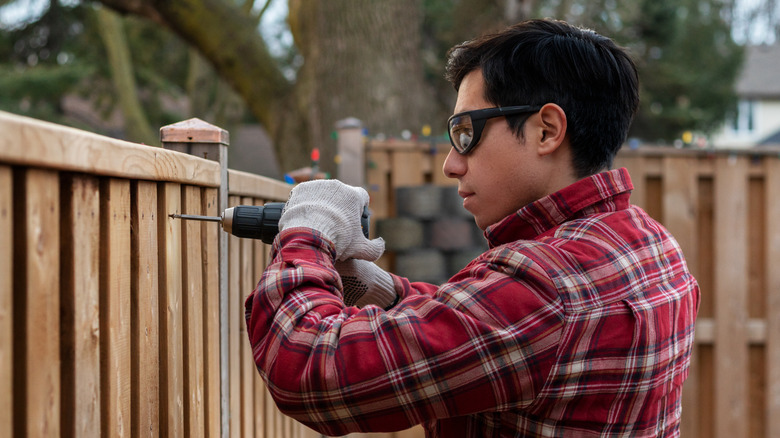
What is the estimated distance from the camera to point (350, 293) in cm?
192

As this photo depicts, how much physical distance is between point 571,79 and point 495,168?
26 centimetres

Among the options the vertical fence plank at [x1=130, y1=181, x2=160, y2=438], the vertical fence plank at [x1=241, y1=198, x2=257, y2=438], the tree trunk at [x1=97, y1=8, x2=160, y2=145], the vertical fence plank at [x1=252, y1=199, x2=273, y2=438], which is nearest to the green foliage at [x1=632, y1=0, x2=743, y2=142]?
the tree trunk at [x1=97, y1=8, x2=160, y2=145]

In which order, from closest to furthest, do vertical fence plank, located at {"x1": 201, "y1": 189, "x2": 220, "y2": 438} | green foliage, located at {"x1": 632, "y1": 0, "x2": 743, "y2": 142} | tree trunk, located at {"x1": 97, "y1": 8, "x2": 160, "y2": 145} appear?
vertical fence plank, located at {"x1": 201, "y1": 189, "x2": 220, "y2": 438}
tree trunk, located at {"x1": 97, "y1": 8, "x2": 160, "y2": 145}
green foliage, located at {"x1": 632, "y1": 0, "x2": 743, "y2": 142}

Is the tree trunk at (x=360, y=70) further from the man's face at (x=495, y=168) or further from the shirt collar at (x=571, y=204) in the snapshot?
the shirt collar at (x=571, y=204)

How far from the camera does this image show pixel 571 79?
150cm

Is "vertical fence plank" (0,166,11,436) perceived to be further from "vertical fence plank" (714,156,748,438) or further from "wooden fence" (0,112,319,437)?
"vertical fence plank" (714,156,748,438)

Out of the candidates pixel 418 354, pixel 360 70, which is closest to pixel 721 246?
pixel 360 70

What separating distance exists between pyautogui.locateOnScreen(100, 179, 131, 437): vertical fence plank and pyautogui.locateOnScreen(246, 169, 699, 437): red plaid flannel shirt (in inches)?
9.9

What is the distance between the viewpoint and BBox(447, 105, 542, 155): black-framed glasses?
151 cm

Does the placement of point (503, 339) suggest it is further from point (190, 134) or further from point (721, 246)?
point (721, 246)

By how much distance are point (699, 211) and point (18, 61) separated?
12.1 metres

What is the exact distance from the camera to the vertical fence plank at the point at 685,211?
4480 millimetres

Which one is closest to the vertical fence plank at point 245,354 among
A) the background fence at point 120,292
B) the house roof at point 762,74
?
the background fence at point 120,292

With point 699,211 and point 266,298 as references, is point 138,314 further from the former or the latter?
point 699,211
